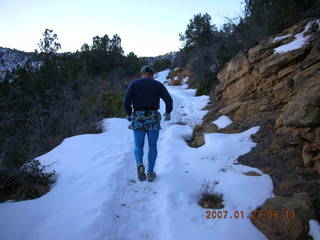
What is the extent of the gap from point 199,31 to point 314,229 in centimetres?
2389

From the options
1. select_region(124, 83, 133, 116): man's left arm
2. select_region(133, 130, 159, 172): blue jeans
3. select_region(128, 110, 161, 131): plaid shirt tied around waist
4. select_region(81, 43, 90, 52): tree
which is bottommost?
select_region(133, 130, 159, 172): blue jeans

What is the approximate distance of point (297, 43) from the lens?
519 centimetres

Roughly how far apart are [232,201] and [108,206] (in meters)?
1.61

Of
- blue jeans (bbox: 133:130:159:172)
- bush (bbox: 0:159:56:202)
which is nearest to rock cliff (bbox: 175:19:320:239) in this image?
blue jeans (bbox: 133:130:159:172)

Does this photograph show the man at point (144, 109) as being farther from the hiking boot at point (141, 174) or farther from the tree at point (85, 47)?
the tree at point (85, 47)

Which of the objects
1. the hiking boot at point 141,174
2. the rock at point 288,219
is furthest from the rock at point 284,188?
the hiking boot at point 141,174

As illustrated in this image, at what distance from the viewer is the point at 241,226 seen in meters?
2.35

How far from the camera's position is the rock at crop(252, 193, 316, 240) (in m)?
2.12

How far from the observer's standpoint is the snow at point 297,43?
5.07 meters

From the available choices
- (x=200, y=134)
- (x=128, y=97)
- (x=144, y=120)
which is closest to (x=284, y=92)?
(x=200, y=134)
